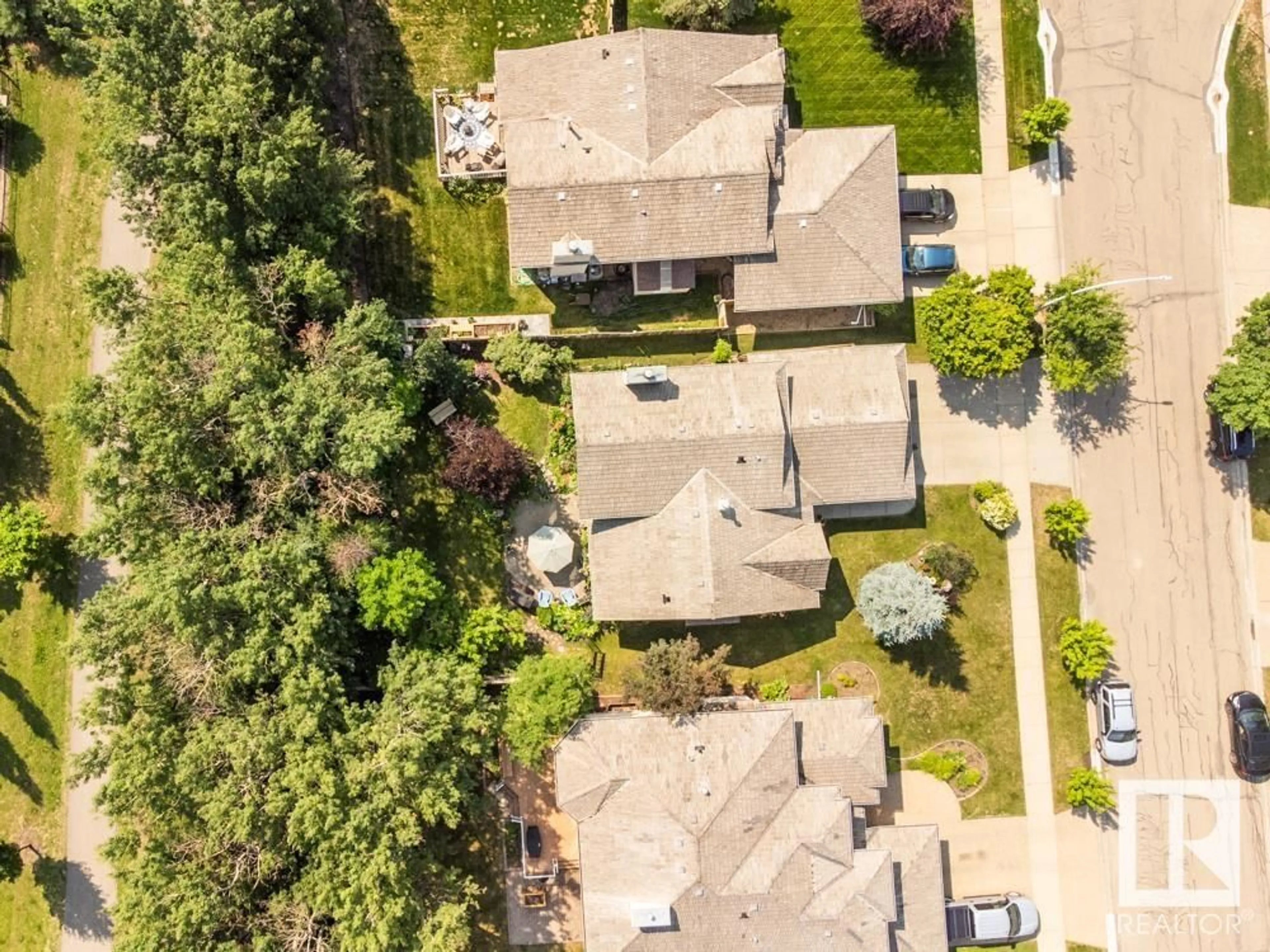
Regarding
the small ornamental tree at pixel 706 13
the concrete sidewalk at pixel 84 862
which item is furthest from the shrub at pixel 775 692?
the concrete sidewalk at pixel 84 862

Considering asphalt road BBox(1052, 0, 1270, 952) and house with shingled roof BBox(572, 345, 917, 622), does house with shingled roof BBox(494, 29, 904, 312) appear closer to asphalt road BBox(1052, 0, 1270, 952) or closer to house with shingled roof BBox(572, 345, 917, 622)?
house with shingled roof BBox(572, 345, 917, 622)

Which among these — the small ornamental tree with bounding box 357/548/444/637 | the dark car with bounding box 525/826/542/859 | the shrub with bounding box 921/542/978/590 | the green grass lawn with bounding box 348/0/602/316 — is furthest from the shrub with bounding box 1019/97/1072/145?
the dark car with bounding box 525/826/542/859

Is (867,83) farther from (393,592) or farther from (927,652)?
(393,592)

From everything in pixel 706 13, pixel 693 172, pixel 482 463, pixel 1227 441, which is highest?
pixel 706 13

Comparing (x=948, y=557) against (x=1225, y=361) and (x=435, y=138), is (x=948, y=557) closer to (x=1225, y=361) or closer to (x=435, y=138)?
(x=1225, y=361)

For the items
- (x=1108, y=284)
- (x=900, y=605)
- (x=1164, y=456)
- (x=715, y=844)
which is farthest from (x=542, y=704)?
(x=1164, y=456)

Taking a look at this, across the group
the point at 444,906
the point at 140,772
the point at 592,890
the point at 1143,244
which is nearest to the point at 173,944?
the point at 140,772
